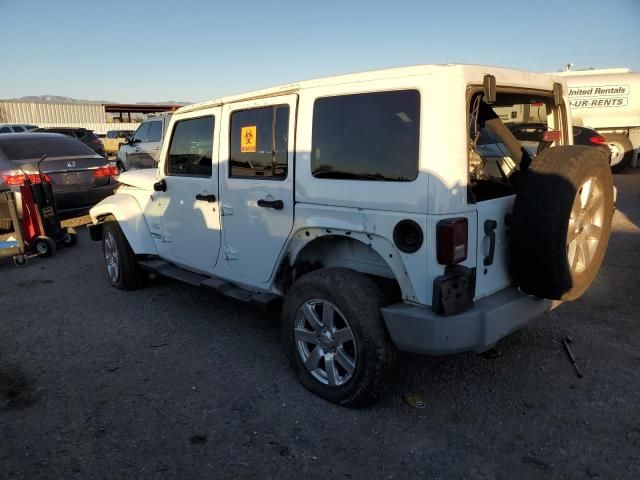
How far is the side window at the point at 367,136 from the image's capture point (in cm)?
266

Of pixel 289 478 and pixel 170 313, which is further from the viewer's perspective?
pixel 170 313

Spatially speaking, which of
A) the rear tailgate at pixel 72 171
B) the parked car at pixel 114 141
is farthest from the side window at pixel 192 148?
the parked car at pixel 114 141

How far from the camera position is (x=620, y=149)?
1427 centimetres

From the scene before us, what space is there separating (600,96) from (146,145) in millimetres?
13577

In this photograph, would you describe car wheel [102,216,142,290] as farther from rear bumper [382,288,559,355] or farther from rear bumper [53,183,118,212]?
rear bumper [382,288,559,355]

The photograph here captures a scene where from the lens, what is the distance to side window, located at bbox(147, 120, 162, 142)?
13329mm

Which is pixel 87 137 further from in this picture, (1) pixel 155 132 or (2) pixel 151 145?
(2) pixel 151 145

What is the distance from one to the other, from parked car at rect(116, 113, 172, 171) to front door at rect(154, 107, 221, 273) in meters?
8.85

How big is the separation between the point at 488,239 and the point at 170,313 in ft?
10.4

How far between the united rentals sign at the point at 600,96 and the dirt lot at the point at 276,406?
12.7 meters

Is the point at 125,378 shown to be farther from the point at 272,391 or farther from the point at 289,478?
the point at 289,478

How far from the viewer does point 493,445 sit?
2.64m

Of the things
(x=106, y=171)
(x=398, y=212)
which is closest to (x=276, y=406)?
(x=398, y=212)

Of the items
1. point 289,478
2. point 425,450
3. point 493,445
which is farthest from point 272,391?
point 493,445
